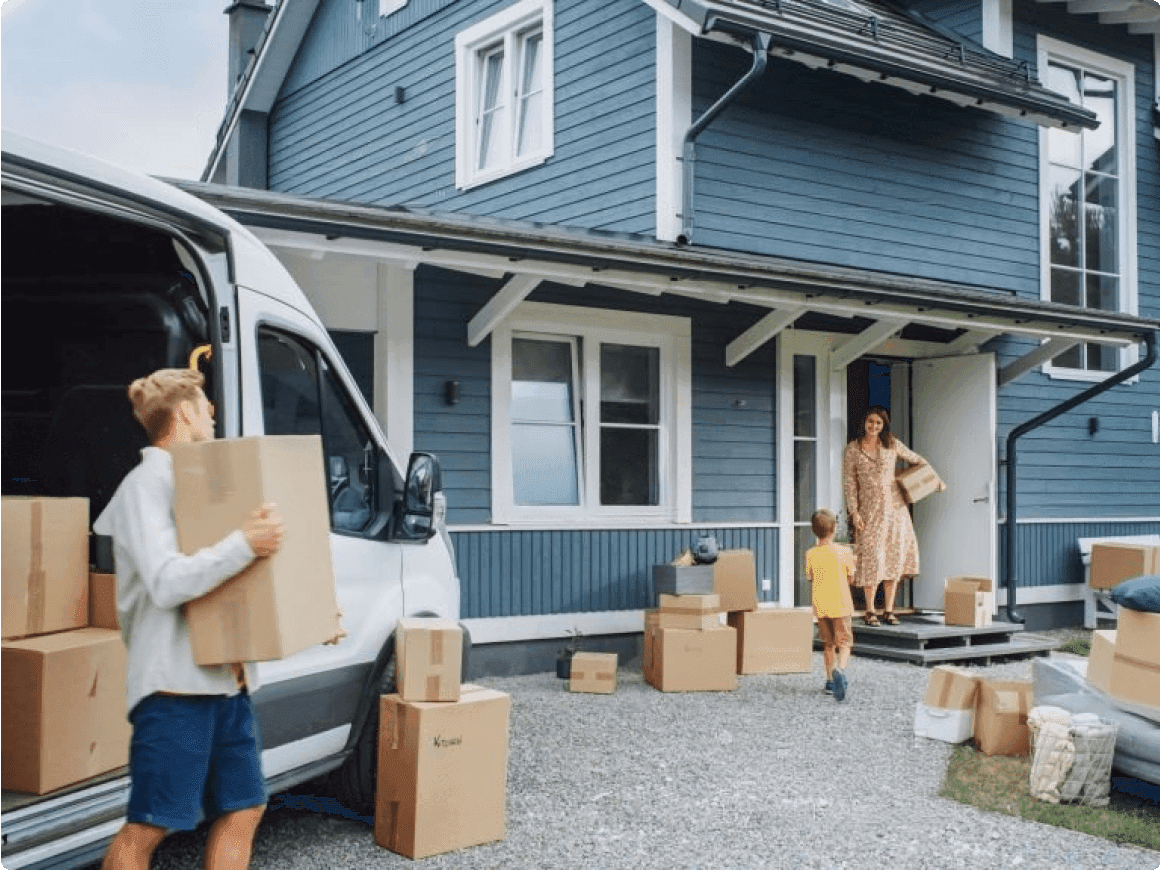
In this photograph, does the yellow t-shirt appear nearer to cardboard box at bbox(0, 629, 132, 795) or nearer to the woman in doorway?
the woman in doorway

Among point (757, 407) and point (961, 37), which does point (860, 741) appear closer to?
point (757, 407)

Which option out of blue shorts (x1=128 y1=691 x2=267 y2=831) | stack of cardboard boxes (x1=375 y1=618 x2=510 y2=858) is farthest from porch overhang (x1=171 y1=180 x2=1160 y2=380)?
blue shorts (x1=128 y1=691 x2=267 y2=831)

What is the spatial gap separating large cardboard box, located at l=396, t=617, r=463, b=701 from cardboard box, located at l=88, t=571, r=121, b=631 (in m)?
1.16

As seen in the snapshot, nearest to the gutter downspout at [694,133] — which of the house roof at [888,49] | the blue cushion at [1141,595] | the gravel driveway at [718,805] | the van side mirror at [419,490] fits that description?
the house roof at [888,49]

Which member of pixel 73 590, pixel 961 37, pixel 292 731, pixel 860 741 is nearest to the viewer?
pixel 73 590

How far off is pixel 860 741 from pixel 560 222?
605 centimetres

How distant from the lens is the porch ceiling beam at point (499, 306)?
8.77m

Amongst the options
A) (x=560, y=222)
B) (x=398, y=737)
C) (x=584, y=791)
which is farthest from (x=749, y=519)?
(x=398, y=737)

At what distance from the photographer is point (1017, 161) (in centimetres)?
1327

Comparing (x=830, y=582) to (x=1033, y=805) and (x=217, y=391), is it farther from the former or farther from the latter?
(x=217, y=391)

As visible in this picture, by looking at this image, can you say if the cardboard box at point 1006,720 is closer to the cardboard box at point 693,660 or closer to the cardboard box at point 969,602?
the cardboard box at point 693,660

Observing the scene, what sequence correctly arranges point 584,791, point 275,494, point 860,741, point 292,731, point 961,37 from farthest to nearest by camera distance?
point 961,37
point 860,741
point 584,791
point 292,731
point 275,494

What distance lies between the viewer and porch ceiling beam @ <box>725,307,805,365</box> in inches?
402

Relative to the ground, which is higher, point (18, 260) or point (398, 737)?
point (18, 260)
